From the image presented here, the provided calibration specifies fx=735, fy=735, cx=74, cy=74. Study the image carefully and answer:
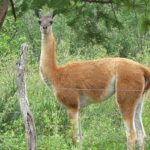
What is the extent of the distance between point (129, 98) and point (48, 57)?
156 cm

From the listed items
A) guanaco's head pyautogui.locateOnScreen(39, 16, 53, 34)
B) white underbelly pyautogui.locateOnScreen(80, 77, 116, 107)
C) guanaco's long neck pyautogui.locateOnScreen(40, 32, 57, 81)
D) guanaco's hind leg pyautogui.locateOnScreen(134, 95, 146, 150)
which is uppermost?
guanaco's head pyautogui.locateOnScreen(39, 16, 53, 34)

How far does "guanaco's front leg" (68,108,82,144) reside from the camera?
10188 millimetres

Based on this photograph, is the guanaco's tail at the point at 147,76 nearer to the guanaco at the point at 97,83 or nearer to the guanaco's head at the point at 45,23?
the guanaco at the point at 97,83

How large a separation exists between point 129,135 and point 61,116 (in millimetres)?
1616

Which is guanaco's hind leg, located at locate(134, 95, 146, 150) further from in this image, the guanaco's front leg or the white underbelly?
the guanaco's front leg

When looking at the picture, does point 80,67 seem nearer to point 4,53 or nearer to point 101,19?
point 101,19

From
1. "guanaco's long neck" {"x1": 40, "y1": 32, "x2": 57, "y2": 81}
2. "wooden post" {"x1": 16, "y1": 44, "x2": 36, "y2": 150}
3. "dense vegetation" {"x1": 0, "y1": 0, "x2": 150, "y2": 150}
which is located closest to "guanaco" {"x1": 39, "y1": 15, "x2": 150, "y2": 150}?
"guanaco's long neck" {"x1": 40, "y1": 32, "x2": 57, "y2": 81}

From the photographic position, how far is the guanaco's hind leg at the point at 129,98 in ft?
34.3

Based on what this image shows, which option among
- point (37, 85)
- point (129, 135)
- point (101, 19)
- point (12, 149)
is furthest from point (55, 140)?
point (37, 85)

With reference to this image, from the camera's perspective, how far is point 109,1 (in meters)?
9.75

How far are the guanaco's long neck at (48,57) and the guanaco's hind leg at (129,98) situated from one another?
1.24m

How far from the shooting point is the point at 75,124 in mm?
10547

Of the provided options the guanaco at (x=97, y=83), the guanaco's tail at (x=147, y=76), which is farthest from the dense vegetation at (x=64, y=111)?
the guanaco's tail at (x=147, y=76)

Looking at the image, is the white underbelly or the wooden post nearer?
the wooden post
